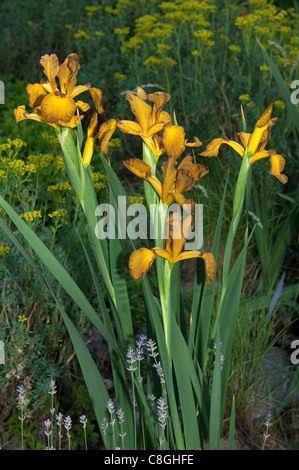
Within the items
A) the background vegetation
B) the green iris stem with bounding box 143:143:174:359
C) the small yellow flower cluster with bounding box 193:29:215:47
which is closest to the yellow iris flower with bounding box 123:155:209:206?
the green iris stem with bounding box 143:143:174:359

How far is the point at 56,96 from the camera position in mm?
1398

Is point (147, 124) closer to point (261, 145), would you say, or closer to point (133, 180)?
point (261, 145)

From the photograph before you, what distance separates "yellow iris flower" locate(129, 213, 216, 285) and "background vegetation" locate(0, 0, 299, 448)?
46cm

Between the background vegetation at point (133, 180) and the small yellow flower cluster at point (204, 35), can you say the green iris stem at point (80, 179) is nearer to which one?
the background vegetation at point (133, 180)

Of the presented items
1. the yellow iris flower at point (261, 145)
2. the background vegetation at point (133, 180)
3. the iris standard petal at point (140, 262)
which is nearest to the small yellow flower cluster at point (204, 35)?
the background vegetation at point (133, 180)

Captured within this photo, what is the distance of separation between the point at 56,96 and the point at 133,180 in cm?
228

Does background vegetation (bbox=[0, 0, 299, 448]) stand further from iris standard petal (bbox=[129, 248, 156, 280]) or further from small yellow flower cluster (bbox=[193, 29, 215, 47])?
iris standard petal (bbox=[129, 248, 156, 280])

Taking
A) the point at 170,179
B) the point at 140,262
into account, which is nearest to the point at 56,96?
the point at 170,179

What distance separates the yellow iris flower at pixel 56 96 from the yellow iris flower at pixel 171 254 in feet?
1.02

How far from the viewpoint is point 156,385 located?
5.53 ft

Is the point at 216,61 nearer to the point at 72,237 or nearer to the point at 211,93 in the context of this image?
the point at 211,93

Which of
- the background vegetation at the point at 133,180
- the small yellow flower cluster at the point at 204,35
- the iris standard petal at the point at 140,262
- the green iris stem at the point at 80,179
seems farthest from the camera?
the small yellow flower cluster at the point at 204,35

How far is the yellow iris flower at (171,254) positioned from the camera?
1.31 meters
